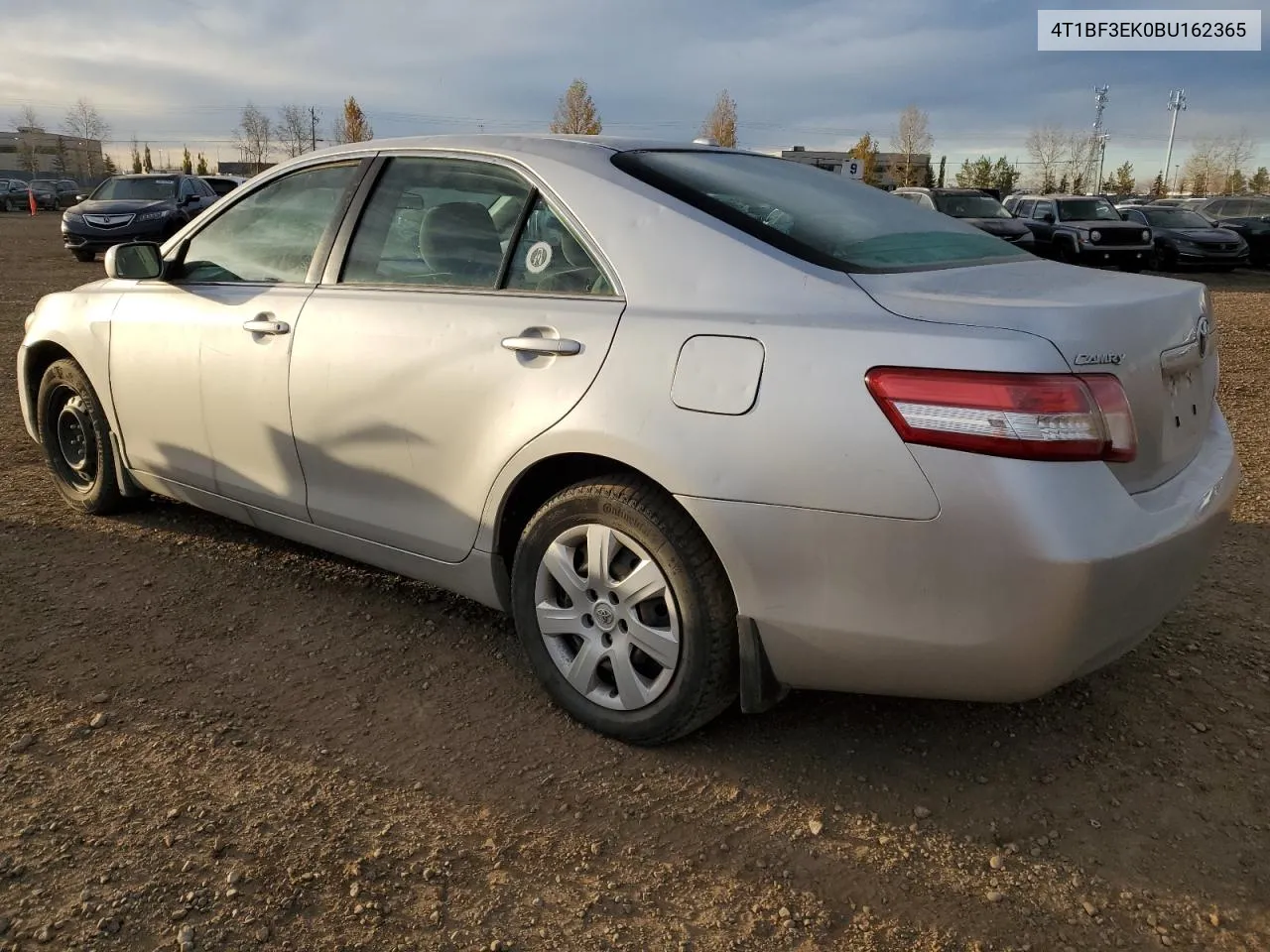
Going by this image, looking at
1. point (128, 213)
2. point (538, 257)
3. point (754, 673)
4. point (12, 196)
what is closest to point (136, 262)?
point (538, 257)

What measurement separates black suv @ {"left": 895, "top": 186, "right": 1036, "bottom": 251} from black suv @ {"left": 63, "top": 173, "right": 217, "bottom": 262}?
45.3 ft

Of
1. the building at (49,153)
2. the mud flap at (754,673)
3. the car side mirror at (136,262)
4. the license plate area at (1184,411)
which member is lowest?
the mud flap at (754,673)

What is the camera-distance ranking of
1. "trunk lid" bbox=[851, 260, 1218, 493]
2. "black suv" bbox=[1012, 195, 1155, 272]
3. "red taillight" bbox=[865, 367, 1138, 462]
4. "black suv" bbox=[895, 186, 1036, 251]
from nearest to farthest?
"red taillight" bbox=[865, 367, 1138, 462]
"trunk lid" bbox=[851, 260, 1218, 493]
"black suv" bbox=[895, 186, 1036, 251]
"black suv" bbox=[1012, 195, 1155, 272]

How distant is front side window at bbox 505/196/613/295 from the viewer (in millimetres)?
2742

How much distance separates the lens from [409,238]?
3236 mm

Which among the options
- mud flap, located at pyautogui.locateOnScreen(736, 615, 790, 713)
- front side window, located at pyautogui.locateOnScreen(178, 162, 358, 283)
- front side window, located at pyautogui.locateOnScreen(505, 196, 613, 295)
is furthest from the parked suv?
mud flap, located at pyautogui.locateOnScreen(736, 615, 790, 713)

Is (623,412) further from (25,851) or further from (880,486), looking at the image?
(25,851)

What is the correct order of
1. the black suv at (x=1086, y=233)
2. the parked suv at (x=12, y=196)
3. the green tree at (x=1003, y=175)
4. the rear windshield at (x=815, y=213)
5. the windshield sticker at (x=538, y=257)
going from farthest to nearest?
1. the green tree at (x=1003, y=175)
2. the parked suv at (x=12, y=196)
3. the black suv at (x=1086, y=233)
4. the windshield sticker at (x=538, y=257)
5. the rear windshield at (x=815, y=213)

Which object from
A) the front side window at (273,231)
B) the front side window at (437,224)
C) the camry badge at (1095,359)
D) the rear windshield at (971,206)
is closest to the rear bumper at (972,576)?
the camry badge at (1095,359)

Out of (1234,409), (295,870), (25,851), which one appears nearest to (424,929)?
(295,870)

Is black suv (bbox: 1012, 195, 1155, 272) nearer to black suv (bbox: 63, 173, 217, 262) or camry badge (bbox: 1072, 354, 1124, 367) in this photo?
black suv (bbox: 63, 173, 217, 262)

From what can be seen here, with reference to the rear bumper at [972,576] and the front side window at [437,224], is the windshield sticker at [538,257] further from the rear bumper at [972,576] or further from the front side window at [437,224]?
the rear bumper at [972,576]

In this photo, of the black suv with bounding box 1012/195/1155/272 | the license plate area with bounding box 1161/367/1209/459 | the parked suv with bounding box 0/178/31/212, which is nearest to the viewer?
the license plate area with bounding box 1161/367/1209/459

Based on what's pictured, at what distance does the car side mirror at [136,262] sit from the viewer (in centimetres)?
383
